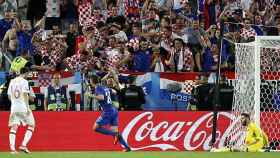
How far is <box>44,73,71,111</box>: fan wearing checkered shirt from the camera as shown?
69.8ft

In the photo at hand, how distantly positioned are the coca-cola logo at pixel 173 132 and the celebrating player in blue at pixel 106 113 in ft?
3.75

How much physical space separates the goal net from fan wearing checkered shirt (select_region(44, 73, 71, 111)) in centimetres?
470

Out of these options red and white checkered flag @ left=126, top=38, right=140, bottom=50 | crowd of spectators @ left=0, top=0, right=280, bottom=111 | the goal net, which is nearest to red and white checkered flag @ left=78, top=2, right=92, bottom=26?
crowd of spectators @ left=0, top=0, right=280, bottom=111

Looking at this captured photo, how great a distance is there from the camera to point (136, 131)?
2242 centimetres

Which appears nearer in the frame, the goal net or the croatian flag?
the goal net

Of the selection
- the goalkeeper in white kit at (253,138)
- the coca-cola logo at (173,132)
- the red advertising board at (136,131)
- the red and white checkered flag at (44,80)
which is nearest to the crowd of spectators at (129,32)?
the red and white checkered flag at (44,80)

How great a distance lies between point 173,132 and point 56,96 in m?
3.61

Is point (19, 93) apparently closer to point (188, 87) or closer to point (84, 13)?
point (188, 87)

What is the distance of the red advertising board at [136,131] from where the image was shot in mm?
22000

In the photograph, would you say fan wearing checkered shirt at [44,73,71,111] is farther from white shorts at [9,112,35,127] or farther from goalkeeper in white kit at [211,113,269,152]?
goalkeeper in white kit at [211,113,269,152]

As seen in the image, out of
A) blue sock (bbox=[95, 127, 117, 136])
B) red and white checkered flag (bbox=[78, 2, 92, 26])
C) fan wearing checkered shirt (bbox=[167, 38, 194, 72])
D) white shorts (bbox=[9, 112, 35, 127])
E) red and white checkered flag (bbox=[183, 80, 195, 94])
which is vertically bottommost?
blue sock (bbox=[95, 127, 117, 136])

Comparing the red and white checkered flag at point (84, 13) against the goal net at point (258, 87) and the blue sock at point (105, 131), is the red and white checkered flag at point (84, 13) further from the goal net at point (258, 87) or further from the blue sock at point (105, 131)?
the goal net at point (258, 87)

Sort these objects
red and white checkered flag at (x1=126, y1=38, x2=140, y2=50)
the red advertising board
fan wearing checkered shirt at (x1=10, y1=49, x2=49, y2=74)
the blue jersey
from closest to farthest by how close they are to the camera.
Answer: fan wearing checkered shirt at (x1=10, y1=49, x2=49, y2=74) → the blue jersey → the red advertising board → red and white checkered flag at (x1=126, y1=38, x2=140, y2=50)

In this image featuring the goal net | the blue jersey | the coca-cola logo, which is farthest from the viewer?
the coca-cola logo
